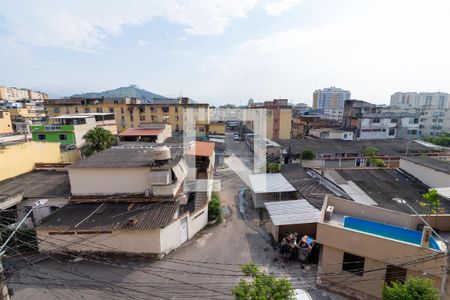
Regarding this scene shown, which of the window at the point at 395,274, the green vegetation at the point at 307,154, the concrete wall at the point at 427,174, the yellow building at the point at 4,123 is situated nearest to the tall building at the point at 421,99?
the green vegetation at the point at 307,154

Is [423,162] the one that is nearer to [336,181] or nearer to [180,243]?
[336,181]

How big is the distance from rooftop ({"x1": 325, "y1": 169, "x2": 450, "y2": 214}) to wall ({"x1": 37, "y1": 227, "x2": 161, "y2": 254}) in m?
12.4

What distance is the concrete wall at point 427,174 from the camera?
15.8 meters

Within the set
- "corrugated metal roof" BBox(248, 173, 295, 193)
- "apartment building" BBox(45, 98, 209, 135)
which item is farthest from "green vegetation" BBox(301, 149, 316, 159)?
"apartment building" BBox(45, 98, 209, 135)

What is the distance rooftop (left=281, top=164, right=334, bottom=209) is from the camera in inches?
591

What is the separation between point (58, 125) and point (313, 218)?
3052cm

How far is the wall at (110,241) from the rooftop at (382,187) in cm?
1236

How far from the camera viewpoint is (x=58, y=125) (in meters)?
28.4

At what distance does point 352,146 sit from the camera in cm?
3102

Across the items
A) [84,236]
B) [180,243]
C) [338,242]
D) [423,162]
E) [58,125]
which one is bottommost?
[180,243]

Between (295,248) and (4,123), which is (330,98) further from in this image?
(4,123)

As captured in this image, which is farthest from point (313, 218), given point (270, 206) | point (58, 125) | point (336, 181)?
point (58, 125)

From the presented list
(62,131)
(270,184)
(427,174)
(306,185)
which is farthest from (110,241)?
(62,131)

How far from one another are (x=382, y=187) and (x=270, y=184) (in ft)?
25.7
